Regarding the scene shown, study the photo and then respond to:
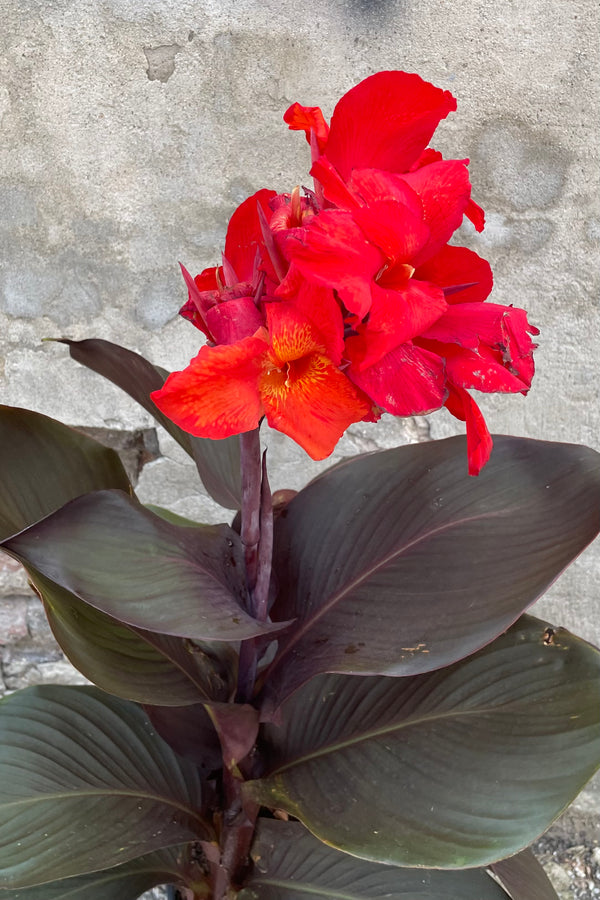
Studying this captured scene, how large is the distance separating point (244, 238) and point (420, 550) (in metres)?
0.30

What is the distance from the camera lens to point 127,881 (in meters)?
0.75

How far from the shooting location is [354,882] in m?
0.71

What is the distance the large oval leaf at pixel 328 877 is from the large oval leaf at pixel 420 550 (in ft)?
Answer: 0.62

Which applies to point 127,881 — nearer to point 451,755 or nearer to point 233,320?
point 451,755

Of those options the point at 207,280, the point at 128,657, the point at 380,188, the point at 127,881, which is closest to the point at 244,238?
the point at 207,280

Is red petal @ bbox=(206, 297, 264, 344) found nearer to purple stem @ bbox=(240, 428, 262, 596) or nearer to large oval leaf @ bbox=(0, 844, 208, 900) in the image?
purple stem @ bbox=(240, 428, 262, 596)

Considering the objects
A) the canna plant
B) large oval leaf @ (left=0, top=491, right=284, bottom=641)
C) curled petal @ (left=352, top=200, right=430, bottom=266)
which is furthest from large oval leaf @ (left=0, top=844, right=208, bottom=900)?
curled petal @ (left=352, top=200, right=430, bottom=266)

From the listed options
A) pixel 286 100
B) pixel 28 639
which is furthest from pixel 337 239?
pixel 28 639

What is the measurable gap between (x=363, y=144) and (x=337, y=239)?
108mm

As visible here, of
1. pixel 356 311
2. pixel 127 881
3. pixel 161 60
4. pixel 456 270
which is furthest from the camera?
pixel 161 60

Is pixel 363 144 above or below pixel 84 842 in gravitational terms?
above

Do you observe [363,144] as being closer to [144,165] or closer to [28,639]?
[144,165]

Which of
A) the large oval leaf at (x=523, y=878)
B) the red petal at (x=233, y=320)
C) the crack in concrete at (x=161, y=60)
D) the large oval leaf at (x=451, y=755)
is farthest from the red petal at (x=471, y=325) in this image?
the crack in concrete at (x=161, y=60)

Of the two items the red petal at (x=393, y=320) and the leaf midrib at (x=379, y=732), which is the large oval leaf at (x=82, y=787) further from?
the red petal at (x=393, y=320)
